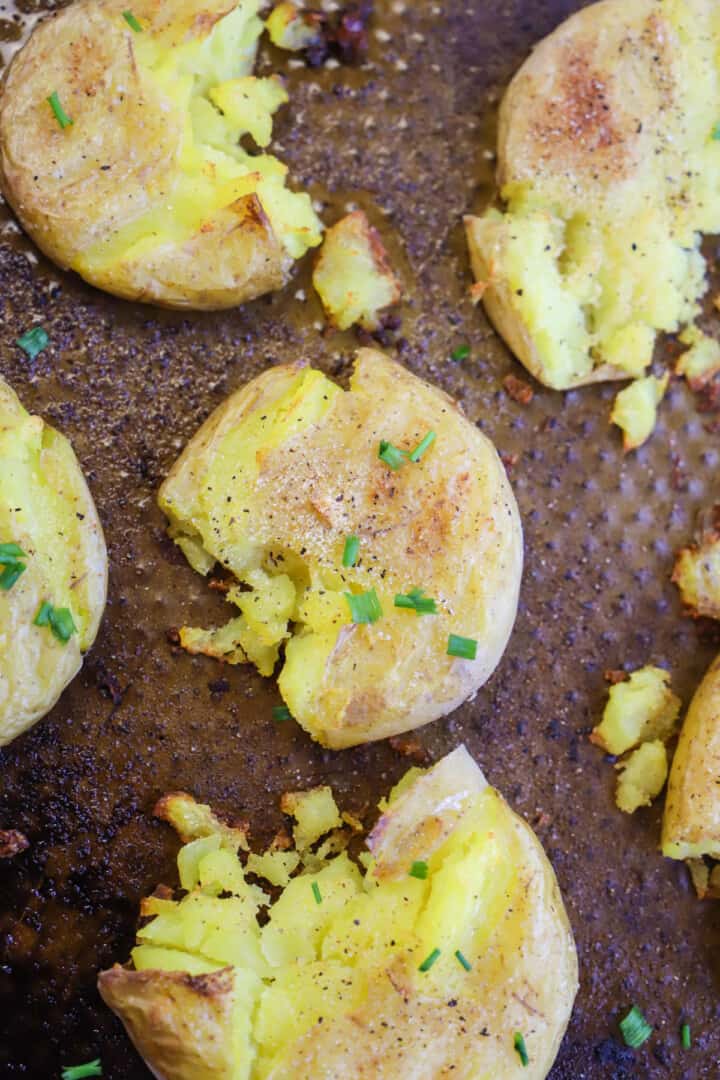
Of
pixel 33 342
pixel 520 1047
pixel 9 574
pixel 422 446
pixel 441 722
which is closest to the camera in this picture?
pixel 9 574

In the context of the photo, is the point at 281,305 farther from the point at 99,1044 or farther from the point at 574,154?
the point at 99,1044

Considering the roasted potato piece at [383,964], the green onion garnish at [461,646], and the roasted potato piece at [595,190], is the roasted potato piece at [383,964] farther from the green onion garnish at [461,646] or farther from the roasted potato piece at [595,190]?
the roasted potato piece at [595,190]

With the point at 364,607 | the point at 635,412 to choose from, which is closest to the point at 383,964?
the point at 364,607

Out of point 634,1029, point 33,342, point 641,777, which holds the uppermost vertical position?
point 33,342

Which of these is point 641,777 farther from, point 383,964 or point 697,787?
point 383,964

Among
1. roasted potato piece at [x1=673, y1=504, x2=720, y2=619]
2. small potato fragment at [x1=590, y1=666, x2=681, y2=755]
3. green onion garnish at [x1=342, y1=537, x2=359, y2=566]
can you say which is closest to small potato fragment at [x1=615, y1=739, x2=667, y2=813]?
small potato fragment at [x1=590, y1=666, x2=681, y2=755]

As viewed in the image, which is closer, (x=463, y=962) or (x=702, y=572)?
(x=463, y=962)
